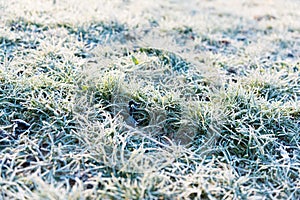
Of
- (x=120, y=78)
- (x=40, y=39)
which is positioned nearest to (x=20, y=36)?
(x=40, y=39)

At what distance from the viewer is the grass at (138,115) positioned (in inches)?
60.9

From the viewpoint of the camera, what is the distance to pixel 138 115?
2029 mm

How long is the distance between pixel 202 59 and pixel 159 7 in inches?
78.7

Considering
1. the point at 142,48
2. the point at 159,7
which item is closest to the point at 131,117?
the point at 142,48

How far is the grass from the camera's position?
155cm

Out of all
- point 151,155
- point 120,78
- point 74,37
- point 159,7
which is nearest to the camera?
point 151,155

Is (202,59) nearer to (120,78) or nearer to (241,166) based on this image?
(120,78)

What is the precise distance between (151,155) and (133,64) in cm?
100

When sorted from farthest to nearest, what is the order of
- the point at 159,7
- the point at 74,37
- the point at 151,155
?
the point at 159,7 → the point at 74,37 → the point at 151,155

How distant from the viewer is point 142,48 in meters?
2.86

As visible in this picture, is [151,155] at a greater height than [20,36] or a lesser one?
lesser

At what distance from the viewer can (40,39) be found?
108 inches

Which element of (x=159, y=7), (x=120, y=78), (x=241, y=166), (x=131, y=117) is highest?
(x=159, y=7)

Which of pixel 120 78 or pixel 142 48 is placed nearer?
pixel 120 78
